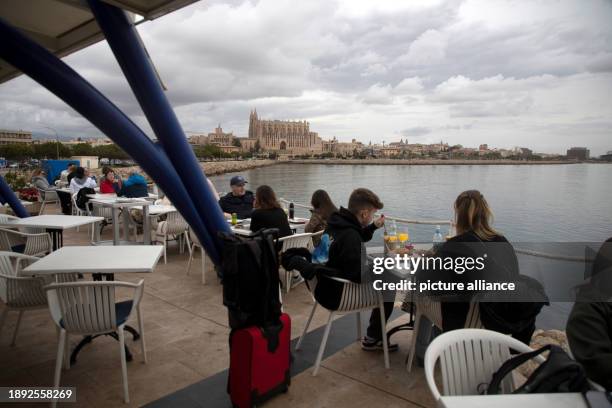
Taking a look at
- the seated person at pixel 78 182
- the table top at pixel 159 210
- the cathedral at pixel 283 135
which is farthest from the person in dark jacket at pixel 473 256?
the cathedral at pixel 283 135

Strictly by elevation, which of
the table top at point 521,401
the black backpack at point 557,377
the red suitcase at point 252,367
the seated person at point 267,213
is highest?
the seated person at point 267,213

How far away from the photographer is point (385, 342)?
269 centimetres

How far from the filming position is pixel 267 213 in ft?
12.6

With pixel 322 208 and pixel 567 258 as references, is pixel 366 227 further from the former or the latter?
pixel 567 258

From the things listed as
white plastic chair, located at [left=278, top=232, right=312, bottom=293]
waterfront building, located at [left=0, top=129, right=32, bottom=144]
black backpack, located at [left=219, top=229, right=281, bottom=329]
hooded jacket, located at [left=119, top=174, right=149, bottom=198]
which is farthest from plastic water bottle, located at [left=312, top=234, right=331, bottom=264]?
waterfront building, located at [left=0, top=129, right=32, bottom=144]

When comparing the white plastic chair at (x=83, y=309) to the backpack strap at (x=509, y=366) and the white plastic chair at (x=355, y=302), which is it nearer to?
the white plastic chair at (x=355, y=302)

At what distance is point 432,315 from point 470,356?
89 centimetres

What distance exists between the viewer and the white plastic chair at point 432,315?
6.98ft

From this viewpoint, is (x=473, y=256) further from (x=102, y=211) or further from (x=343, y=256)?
(x=102, y=211)

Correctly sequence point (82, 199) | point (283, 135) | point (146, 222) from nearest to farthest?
point (146, 222), point (82, 199), point (283, 135)

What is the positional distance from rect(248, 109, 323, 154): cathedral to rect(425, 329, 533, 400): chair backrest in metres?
108

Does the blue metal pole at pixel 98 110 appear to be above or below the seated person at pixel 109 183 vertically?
above

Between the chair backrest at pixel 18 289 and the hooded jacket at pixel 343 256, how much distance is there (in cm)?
202

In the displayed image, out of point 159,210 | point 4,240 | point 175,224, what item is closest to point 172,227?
point 175,224
